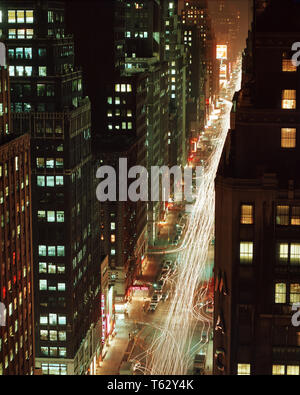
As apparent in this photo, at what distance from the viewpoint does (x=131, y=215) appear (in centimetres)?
14525

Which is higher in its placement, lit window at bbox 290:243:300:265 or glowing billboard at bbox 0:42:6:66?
glowing billboard at bbox 0:42:6:66

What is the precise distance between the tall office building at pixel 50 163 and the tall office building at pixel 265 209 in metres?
66.6

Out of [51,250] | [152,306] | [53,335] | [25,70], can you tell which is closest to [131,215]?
[152,306]

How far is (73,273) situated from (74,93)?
2367 cm

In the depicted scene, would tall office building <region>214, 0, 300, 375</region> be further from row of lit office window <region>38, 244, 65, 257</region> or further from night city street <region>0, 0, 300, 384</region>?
row of lit office window <region>38, 244, 65, 257</region>

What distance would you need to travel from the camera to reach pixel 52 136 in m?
106

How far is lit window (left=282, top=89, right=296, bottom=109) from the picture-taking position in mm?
40281

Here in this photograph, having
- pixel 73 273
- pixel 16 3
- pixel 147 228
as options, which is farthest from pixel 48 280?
pixel 147 228

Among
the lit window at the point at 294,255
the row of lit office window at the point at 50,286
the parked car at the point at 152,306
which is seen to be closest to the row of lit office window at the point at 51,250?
the row of lit office window at the point at 50,286

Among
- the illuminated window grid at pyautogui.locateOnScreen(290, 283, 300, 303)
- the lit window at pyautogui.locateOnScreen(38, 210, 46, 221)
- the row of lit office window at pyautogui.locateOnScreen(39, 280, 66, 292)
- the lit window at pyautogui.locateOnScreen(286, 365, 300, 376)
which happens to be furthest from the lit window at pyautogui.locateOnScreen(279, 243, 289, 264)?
the row of lit office window at pyautogui.locateOnScreen(39, 280, 66, 292)

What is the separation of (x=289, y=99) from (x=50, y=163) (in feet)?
225

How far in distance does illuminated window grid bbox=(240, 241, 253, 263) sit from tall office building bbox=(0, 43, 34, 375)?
45.6 m
